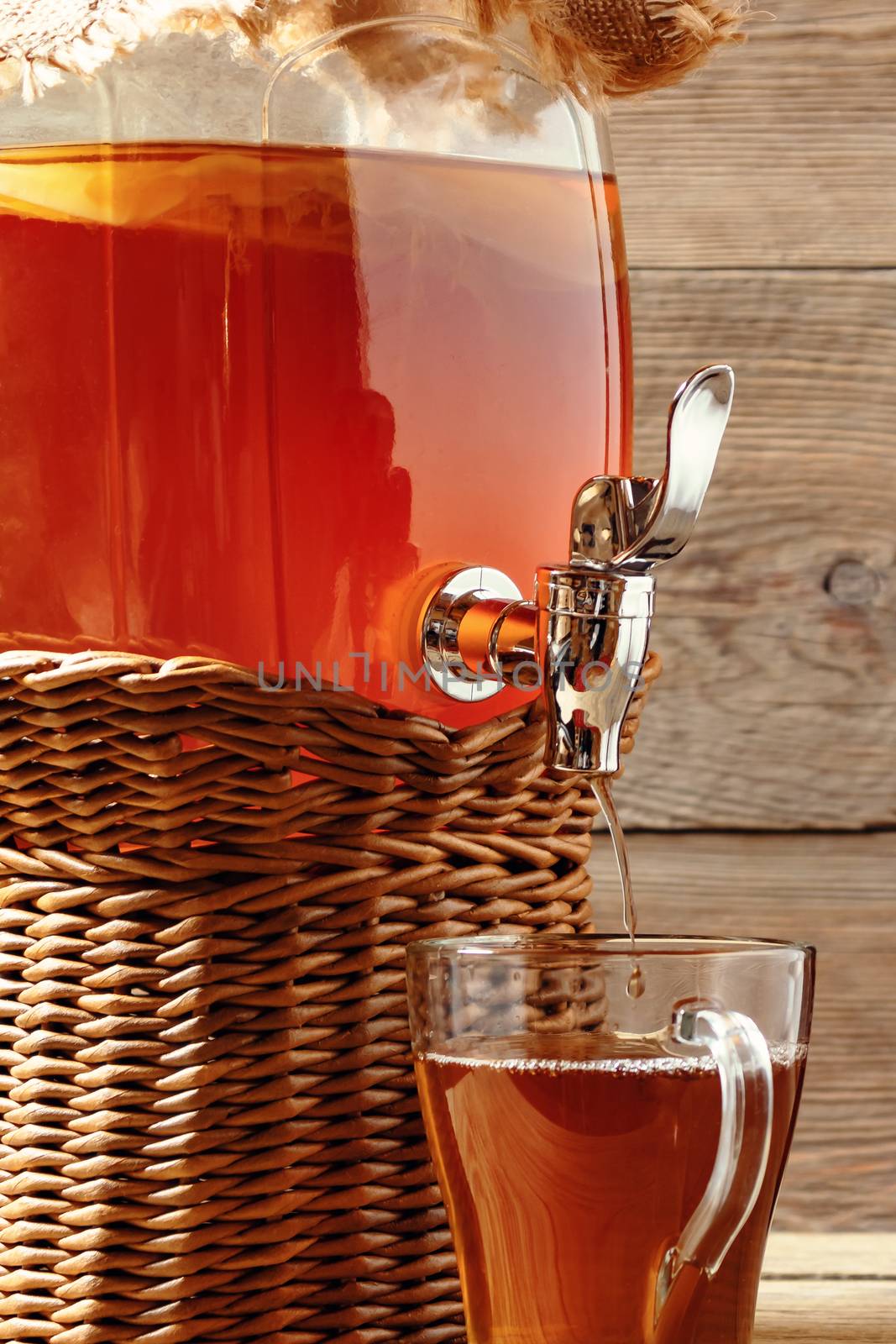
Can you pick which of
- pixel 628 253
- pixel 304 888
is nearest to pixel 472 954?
pixel 304 888

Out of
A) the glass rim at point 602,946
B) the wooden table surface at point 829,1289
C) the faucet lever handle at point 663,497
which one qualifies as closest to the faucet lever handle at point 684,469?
the faucet lever handle at point 663,497

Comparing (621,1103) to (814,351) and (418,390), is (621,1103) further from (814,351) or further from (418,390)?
(814,351)

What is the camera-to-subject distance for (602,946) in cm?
44

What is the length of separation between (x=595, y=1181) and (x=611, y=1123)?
0.02 meters

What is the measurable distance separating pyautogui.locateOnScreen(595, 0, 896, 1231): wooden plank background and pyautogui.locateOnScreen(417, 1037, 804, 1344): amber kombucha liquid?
1.33ft

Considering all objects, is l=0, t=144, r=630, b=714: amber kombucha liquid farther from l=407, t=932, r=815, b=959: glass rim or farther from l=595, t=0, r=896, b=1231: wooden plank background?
l=595, t=0, r=896, b=1231: wooden plank background

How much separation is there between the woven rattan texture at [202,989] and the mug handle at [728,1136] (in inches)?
3.7

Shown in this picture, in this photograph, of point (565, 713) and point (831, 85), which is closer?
point (565, 713)

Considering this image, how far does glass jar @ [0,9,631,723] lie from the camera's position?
1.45 feet

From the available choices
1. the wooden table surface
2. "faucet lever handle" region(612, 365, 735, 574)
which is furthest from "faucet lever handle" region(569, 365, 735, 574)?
the wooden table surface

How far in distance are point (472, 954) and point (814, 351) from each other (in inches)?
20.0

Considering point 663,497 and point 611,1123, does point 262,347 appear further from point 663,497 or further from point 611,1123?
point 611,1123

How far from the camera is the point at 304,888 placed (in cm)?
43

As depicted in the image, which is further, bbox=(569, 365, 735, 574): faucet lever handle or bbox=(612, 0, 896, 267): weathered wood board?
bbox=(612, 0, 896, 267): weathered wood board
